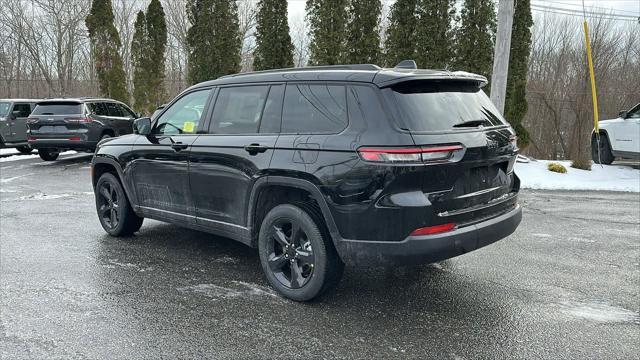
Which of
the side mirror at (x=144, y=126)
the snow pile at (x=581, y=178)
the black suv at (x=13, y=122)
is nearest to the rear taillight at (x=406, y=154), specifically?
the side mirror at (x=144, y=126)

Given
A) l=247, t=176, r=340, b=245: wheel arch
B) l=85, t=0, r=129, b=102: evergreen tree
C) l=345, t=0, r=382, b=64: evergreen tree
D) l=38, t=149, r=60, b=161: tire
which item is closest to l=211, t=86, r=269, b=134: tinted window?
l=247, t=176, r=340, b=245: wheel arch

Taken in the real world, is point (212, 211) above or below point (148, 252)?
above

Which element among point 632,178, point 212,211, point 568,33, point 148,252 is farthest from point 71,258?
point 568,33

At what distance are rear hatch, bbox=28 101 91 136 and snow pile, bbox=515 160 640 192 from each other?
11.2 meters

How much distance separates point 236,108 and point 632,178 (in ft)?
34.5

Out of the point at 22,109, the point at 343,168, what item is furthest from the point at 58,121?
the point at 343,168

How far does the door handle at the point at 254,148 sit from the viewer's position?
3896 mm

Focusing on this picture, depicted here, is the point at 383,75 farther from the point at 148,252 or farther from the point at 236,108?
the point at 148,252

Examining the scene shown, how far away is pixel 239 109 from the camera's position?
430 centimetres

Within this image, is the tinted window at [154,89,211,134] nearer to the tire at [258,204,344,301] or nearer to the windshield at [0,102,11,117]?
the tire at [258,204,344,301]

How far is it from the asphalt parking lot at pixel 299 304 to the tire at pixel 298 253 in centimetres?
15

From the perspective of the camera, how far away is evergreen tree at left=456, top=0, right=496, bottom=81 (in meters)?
13.7

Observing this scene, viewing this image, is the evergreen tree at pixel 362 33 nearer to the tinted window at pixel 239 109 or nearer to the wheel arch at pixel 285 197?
the tinted window at pixel 239 109

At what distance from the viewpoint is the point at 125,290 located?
160 inches
